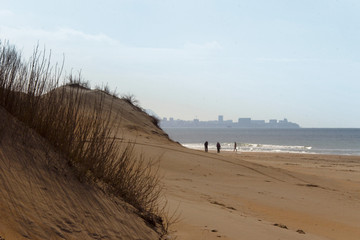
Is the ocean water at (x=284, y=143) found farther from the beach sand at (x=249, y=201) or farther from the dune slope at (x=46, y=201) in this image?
the dune slope at (x=46, y=201)

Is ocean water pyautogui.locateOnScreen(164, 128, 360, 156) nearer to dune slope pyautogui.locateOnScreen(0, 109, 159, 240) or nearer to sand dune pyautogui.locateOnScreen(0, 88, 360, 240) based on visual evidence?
sand dune pyautogui.locateOnScreen(0, 88, 360, 240)

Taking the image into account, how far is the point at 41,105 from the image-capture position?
18.1 ft

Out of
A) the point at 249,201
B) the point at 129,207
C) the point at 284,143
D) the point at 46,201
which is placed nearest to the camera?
the point at 46,201

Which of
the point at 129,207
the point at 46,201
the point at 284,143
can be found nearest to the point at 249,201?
the point at 129,207

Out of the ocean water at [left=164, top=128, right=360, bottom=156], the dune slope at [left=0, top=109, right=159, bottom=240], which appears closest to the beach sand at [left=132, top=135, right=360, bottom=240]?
the dune slope at [left=0, top=109, right=159, bottom=240]

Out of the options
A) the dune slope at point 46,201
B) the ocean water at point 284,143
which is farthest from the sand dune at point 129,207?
the ocean water at point 284,143

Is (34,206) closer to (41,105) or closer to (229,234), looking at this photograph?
(41,105)

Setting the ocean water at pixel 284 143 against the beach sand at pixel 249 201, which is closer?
the beach sand at pixel 249 201

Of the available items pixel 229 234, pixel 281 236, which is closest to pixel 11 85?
pixel 229 234

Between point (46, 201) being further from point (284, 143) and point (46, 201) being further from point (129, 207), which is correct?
point (284, 143)

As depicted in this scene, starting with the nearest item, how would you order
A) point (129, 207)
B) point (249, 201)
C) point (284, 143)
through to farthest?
point (129, 207) → point (249, 201) → point (284, 143)

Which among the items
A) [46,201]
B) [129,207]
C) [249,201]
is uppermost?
[46,201]

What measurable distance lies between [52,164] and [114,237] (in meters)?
1.21

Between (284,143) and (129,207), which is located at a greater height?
(284,143)
